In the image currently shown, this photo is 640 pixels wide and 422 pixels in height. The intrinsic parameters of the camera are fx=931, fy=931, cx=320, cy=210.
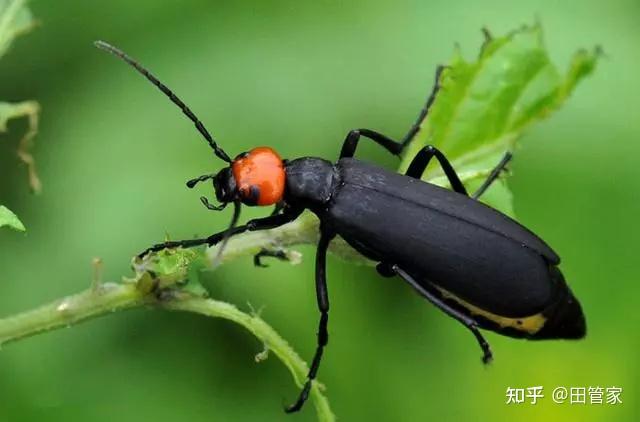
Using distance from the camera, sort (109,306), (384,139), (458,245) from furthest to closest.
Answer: (384,139) → (458,245) → (109,306)

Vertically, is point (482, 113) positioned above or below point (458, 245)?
above

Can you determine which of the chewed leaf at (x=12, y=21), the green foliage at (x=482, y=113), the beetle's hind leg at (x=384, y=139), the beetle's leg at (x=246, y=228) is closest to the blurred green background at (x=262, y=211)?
the beetle's hind leg at (x=384, y=139)

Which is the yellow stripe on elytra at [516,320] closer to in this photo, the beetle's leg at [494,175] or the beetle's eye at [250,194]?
the beetle's leg at [494,175]

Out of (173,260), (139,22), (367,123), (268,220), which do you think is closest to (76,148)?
(139,22)

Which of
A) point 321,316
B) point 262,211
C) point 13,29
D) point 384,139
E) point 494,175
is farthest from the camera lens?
point 262,211

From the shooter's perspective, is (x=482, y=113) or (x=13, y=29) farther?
(x=482, y=113)

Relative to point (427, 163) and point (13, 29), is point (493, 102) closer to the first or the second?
point (427, 163)

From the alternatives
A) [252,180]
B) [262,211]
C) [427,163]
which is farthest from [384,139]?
[262,211]
